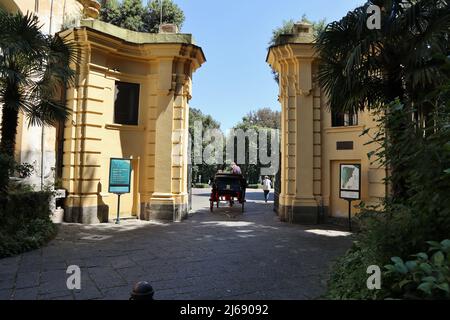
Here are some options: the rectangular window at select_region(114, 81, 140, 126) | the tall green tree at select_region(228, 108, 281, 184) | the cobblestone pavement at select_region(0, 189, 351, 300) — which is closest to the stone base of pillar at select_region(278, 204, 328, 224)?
the cobblestone pavement at select_region(0, 189, 351, 300)

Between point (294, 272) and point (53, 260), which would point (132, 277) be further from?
point (294, 272)

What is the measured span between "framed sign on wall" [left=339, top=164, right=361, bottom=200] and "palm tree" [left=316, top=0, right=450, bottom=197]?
294 cm

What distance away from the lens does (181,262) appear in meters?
6.23

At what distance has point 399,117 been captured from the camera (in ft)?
12.4

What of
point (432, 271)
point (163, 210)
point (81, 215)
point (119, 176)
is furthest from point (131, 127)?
point (432, 271)

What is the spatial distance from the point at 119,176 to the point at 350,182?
7.97 metres

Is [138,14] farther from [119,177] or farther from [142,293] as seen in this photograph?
[142,293]

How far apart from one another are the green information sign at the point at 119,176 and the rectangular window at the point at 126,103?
173cm

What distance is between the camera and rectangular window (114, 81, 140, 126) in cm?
1217

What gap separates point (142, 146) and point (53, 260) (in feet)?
22.1

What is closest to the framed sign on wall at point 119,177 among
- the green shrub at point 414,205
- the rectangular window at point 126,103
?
the rectangular window at point 126,103

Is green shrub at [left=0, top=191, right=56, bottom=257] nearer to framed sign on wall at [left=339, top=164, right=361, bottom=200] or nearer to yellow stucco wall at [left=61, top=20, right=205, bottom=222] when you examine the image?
yellow stucco wall at [left=61, top=20, right=205, bottom=222]

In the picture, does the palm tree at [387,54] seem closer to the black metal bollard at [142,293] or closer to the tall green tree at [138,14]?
the black metal bollard at [142,293]
